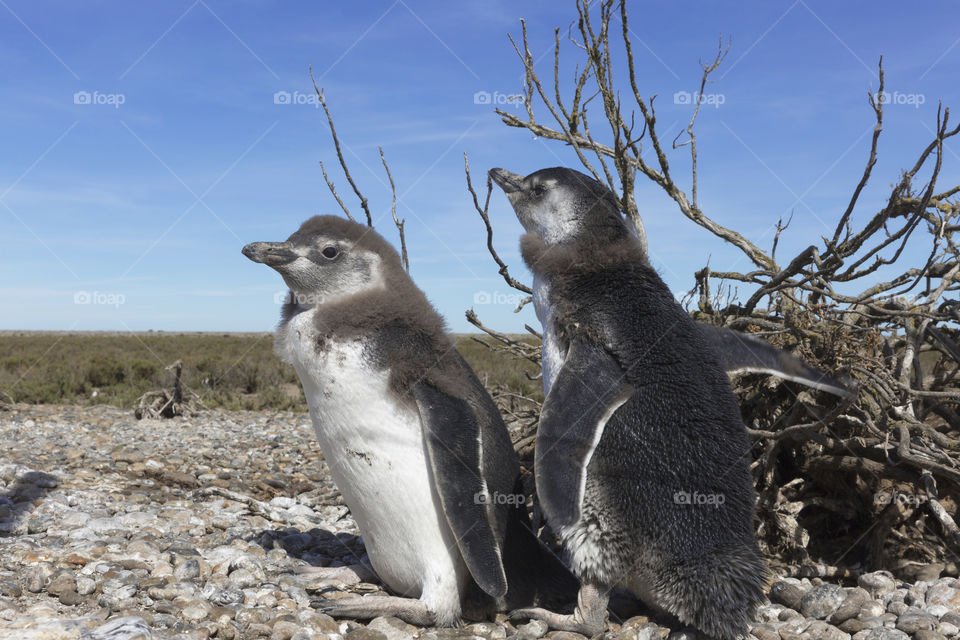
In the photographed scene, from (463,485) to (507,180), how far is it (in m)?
1.69

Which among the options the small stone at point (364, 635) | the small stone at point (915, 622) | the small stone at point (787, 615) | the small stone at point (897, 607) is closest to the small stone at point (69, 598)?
the small stone at point (364, 635)

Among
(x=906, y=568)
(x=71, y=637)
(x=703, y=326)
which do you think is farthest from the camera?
(x=906, y=568)

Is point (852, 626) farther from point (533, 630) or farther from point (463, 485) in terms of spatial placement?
point (463, 485)

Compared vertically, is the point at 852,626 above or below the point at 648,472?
below

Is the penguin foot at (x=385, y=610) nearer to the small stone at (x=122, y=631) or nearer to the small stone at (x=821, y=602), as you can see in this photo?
the small stone at (x=122, y=631)

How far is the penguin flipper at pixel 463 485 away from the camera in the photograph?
9.45 ft

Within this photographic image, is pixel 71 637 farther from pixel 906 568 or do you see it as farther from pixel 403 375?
pixel 906 568

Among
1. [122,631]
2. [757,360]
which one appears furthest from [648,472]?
[122,631]

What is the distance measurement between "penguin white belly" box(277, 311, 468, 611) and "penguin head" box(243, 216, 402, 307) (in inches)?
10.2

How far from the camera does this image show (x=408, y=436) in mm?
3066

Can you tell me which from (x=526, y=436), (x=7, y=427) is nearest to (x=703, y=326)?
(x=526, y=436)

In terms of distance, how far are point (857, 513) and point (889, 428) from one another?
67 cm

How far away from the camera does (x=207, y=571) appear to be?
140 inches

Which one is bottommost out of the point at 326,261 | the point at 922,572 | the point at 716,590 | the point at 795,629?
the point at 795,629
